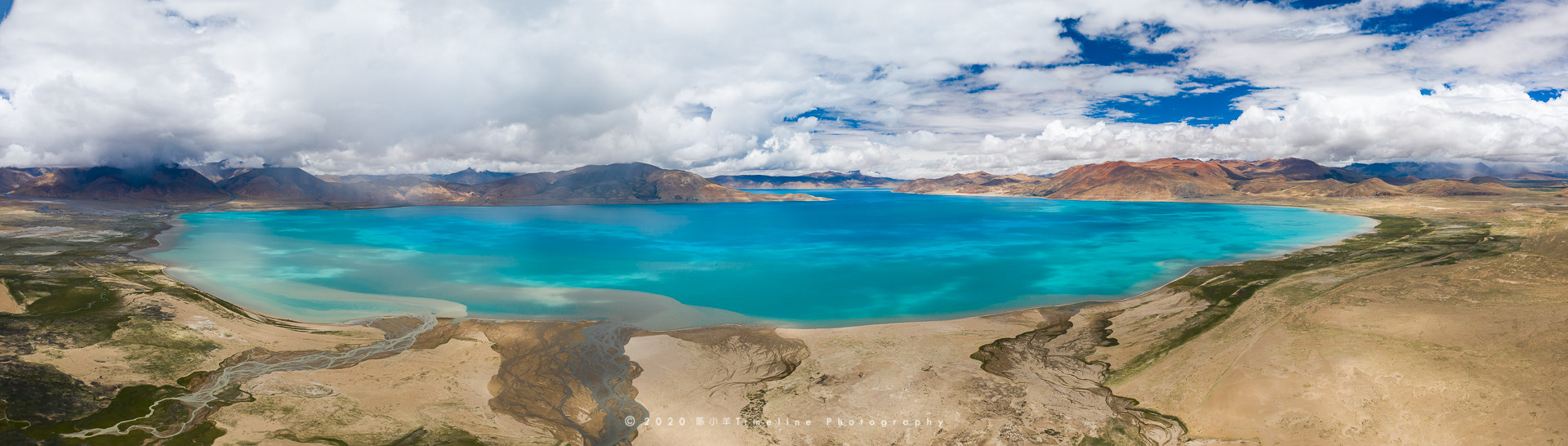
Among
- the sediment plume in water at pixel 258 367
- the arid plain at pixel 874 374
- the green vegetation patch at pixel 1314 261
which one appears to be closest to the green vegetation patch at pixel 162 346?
the arid plain at pixel 874 374

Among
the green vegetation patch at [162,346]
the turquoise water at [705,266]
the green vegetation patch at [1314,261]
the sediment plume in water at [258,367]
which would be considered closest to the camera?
the sediment plume in water at [258,367]

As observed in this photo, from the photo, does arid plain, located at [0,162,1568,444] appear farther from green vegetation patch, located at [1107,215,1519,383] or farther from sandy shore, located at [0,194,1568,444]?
green vegetation patch, located at [1107,215,1519,383]

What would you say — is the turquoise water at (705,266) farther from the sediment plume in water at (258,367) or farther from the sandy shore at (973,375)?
the sandy shore at (973,375)

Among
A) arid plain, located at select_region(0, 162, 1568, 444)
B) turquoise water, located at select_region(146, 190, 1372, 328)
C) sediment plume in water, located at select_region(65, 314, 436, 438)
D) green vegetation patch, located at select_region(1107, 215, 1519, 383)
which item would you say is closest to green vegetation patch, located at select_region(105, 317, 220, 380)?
arid plain, located at select_region(0, 162, 1568, 444)

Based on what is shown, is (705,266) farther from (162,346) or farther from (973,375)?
(973,375)

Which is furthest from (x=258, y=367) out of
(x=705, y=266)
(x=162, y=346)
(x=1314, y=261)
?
(x=1314, y=261)
